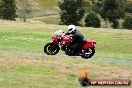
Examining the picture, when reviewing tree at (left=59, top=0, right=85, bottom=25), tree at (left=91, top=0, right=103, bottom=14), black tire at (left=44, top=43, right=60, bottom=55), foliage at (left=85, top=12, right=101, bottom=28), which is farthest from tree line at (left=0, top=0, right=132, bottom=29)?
black tire at (left=44, top=43, right=60, bottom=55)

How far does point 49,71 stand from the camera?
2312 cm

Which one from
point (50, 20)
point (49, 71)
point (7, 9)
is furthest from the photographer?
Answer: point (50, 20)

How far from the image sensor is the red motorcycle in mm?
26312

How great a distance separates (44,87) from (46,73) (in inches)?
151

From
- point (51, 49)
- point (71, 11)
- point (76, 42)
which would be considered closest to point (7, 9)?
point (71, 11)

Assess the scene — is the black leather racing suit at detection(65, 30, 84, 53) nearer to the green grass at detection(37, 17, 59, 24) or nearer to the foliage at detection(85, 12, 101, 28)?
the foliage at detection(85, 12, 101, 28)

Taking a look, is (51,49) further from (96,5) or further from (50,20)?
(50,20)

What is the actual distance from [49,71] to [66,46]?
3856mm

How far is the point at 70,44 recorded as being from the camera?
2656 centimetres

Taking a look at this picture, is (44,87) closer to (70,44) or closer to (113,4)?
(70,44)

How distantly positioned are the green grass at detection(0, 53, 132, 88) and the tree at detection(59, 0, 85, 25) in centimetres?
6483

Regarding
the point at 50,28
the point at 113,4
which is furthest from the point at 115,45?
the point at 113,4

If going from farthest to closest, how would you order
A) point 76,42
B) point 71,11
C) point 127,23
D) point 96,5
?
1. point 96,5
2. point 127,23
3. point 71,11
4. point 76,42

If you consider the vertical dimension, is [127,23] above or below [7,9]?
below
